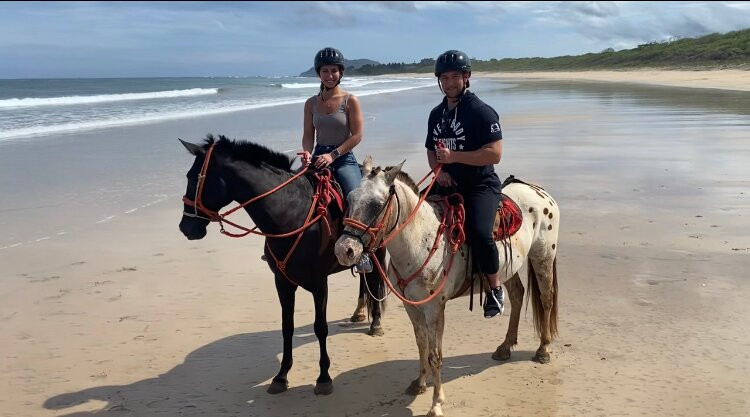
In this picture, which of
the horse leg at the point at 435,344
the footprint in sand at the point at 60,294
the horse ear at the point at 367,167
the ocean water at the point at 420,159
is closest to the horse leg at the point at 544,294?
the horse leg at the point at 435,344

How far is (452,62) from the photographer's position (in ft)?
12.9

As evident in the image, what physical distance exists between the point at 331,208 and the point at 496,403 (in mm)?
1861

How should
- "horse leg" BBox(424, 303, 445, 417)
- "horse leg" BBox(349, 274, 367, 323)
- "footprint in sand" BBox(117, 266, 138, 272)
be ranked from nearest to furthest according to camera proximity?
"horse leg" BBox(424, 303, 445, 417) < "horse leg" BBox(349, 274, 367, 323) < "footprint in sand" BBox(117, 266, 138, 272)

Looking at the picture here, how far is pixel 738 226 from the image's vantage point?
25.1 feet

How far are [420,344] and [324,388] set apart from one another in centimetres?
79

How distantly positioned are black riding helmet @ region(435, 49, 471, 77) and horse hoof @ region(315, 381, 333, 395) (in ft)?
7.77

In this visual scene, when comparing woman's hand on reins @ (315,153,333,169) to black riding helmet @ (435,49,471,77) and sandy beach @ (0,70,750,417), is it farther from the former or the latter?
sandy beach @ (0,70,750,417)

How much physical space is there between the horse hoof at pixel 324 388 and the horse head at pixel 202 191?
141 cm

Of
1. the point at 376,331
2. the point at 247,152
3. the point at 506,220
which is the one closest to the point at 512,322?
the point at 506,220

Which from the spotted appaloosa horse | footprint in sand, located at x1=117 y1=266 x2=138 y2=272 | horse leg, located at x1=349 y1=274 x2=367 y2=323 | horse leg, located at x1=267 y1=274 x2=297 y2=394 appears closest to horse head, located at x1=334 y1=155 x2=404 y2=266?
the spotted appaloosa horse

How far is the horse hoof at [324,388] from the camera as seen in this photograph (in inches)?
168

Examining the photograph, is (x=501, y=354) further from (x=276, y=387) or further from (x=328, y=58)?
(x=328, y=58)

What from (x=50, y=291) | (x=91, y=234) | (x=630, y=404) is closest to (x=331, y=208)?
(x=630, y=404)

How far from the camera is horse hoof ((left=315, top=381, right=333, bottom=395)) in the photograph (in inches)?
168
